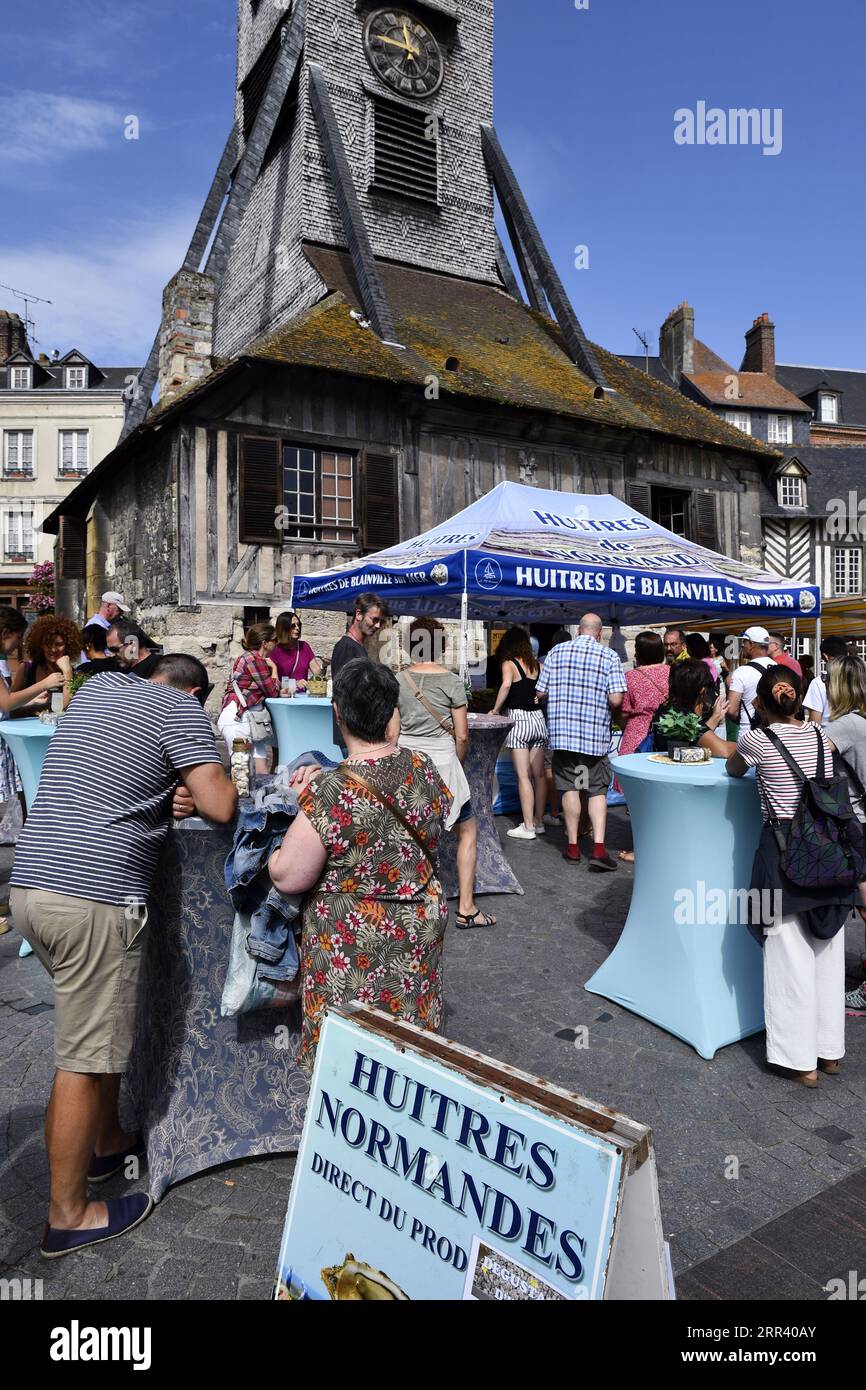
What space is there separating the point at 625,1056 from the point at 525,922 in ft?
5.70

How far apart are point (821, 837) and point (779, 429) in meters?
36.0

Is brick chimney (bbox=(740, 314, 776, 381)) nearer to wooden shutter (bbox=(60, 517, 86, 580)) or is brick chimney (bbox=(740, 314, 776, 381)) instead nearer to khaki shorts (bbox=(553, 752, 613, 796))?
wooden shutter (bbox=(60, 517, 86, 580))

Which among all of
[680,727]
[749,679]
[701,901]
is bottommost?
[701,901]

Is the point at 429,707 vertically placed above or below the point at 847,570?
below

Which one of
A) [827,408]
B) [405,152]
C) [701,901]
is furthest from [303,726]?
[827,408]

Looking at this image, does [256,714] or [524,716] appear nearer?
[524,716]

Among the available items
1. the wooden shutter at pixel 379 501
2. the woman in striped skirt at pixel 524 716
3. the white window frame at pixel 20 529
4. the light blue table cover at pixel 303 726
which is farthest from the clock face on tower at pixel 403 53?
the white window frame at pixel 20 529

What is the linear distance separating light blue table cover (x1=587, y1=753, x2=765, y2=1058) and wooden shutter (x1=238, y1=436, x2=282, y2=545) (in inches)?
393

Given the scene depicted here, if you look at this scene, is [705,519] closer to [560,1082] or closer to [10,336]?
[560,1082]

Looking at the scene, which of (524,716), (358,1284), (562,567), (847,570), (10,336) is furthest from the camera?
(10,336)

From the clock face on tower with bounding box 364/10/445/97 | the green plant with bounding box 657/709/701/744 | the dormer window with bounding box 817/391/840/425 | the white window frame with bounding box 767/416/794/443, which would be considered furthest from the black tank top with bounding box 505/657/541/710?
the dormer window with bounding box 817/391/840/425

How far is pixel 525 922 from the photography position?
5.25 meters

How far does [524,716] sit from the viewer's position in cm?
732

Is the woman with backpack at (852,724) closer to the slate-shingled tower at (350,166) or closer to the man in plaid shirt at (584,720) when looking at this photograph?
the man in plaid shirt at (584,720)
